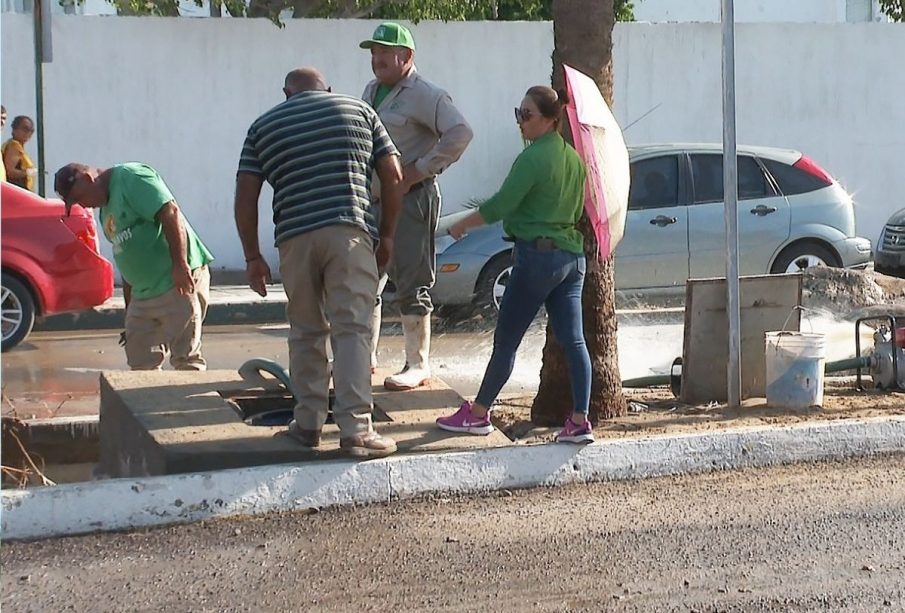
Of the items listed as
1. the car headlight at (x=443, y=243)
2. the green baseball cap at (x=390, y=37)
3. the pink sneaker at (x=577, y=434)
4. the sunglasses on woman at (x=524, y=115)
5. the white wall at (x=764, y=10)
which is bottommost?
the pink sneaker at (x=577, y=434)

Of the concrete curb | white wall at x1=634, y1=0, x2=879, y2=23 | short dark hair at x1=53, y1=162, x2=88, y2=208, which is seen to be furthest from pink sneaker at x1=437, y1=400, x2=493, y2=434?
white wall at x1=634, y1=0, x2=879, y2=23

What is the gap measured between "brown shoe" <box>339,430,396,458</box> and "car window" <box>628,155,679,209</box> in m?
7.07

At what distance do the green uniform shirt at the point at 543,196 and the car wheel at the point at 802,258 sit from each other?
723cm

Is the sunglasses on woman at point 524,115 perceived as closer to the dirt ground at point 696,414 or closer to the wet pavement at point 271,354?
the dirt ground at point 696,414

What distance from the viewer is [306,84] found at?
5688 mm

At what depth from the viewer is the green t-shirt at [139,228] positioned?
275 inches

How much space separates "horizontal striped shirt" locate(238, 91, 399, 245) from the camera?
5539mm

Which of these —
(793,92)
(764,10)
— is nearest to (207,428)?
(793,92)

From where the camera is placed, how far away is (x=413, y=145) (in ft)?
22.3

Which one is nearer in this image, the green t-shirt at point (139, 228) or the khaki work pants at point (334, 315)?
the khaki work pants at point (334, 315)

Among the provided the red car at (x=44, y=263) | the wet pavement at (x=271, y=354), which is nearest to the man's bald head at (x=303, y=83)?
the wet pavement at (x=271, y=354)

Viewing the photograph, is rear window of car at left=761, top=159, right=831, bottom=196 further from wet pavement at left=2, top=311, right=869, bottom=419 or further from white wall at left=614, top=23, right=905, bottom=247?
white wall at left=614, top=23, right=905, bottom=247

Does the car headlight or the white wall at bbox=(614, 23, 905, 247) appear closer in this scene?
the car headlight

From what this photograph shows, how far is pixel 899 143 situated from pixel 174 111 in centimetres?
1001
